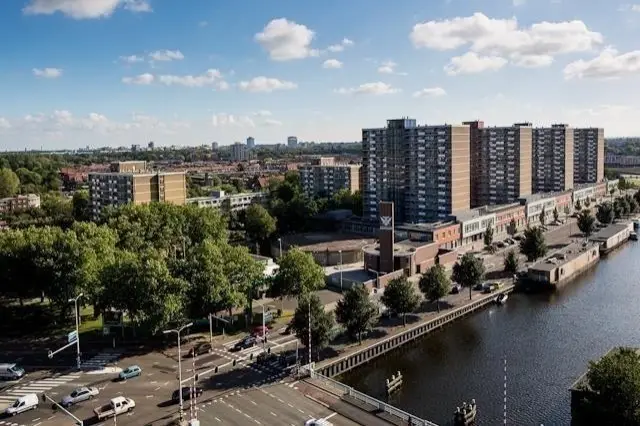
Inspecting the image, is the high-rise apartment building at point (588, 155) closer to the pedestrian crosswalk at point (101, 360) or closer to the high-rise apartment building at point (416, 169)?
the high-rise apartment building at point (416, 169)

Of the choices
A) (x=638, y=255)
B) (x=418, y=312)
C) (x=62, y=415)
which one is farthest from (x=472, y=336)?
(x=638, y=255)

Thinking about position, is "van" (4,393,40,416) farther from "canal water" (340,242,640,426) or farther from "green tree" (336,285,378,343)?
"green tree" (336,285,378,343)

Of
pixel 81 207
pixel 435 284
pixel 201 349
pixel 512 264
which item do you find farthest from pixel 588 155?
pixel 201 349

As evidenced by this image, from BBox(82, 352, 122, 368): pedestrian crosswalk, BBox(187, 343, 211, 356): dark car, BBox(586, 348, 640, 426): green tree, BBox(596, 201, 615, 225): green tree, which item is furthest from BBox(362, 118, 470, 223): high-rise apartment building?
BBox(586, 348, 640, 426): green tree

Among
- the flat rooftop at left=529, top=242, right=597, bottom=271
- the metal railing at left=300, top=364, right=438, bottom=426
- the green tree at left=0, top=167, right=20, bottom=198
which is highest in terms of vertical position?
the green tree at left=0, top=167, right=20, bottom=198

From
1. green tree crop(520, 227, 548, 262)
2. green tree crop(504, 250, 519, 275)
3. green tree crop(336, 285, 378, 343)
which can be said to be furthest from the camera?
green tree crop(520, 227, 548, 262)
